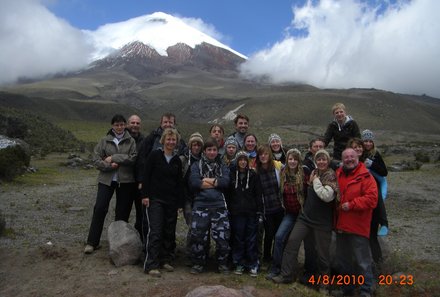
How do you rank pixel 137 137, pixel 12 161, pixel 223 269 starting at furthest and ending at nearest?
pixel 12 161
pixel 137 137
pixel 223 269

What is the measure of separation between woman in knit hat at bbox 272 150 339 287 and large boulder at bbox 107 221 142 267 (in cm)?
230

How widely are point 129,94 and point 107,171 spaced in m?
188

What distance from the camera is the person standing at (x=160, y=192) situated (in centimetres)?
665

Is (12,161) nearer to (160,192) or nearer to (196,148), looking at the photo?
(160,192)

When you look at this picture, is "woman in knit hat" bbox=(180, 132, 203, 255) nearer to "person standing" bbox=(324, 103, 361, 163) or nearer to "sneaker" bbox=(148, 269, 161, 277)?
"sneaker" bbox=(148, 269, 161, 277)

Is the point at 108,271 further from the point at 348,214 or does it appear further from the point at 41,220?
the point at 41,220

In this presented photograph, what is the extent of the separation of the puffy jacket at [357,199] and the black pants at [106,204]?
142 inches

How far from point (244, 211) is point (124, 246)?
81.2 inches

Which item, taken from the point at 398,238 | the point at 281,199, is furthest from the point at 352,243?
the point at 398,238

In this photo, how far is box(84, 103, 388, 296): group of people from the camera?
20.1ft

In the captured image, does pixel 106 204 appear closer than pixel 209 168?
No

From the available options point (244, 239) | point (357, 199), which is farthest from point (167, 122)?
point (357, 199)

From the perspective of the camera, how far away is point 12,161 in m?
18.5

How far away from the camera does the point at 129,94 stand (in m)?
190
